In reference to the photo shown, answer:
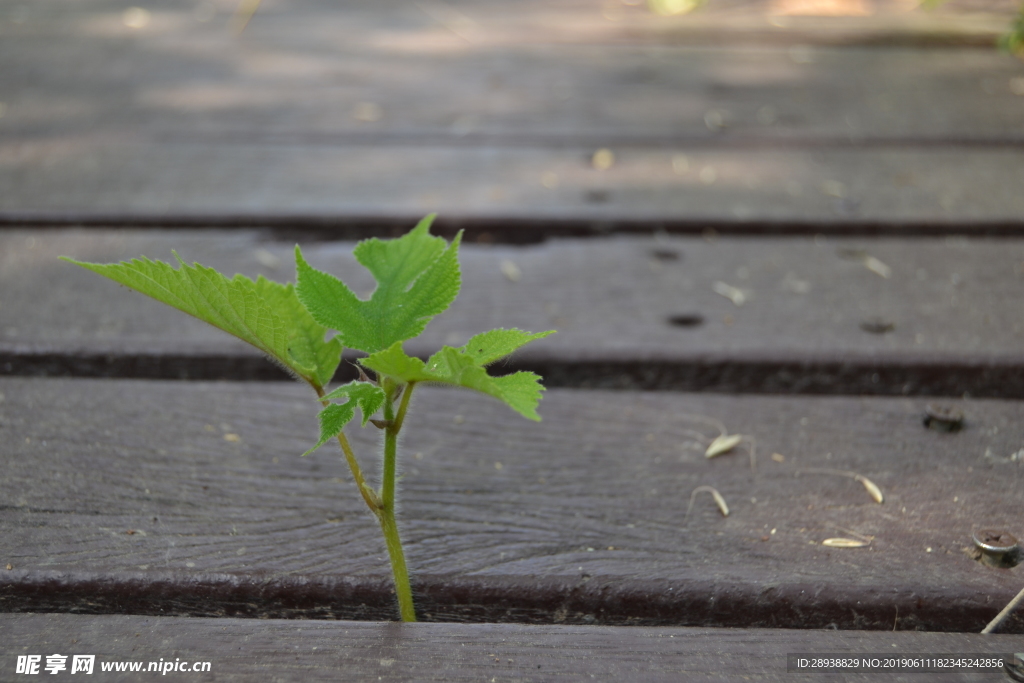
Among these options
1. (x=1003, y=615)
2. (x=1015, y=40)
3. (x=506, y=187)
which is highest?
(x=1015, y=40)

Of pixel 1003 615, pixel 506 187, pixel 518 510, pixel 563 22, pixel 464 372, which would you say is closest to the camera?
pixel 464 372

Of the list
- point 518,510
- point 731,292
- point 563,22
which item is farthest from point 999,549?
point 563,22

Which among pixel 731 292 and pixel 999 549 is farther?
pixel 731 292

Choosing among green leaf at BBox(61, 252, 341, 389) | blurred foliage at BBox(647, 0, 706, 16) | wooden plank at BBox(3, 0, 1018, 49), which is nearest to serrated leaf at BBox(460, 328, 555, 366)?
green leaf at BBox(61, 252, 341, 389)

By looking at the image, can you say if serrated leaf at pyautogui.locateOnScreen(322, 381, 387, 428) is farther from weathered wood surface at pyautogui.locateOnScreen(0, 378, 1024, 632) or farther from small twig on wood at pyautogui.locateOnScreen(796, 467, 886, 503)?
small twig on wood at pyautogui.locateOnScreen(796, 467, 886, 503)

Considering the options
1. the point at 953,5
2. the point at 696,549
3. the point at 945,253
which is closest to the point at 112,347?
the point at 696,549

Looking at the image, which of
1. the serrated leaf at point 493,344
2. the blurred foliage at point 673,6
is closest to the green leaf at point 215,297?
the serrated leaf at point 493,344

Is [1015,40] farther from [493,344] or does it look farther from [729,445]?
[493,344]
